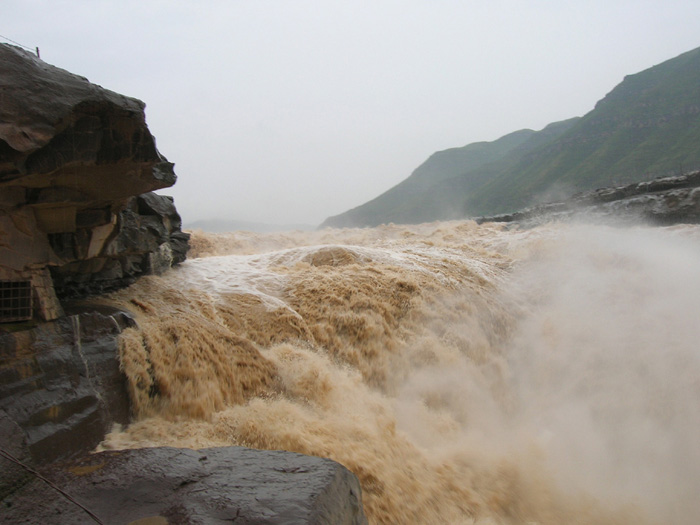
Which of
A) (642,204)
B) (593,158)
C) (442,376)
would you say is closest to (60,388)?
(442,376)

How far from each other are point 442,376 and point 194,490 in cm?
502

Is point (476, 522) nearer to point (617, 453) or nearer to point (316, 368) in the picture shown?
point (316, 368)

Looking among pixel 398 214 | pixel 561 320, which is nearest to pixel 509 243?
pixel 561 320

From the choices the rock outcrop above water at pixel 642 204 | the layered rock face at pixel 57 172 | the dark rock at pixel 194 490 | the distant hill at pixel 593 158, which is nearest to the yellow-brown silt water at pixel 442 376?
the dark rock at pixel 194 490

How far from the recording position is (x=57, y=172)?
3.98m

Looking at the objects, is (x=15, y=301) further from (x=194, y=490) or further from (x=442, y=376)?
(x=442, y=376)

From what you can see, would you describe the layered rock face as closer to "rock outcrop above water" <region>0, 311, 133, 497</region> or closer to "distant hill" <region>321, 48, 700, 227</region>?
"rock outcrop above water" <region>0, 311, 133, 497</region>

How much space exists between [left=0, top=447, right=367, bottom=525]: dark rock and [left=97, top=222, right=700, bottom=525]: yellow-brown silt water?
0.99 metres

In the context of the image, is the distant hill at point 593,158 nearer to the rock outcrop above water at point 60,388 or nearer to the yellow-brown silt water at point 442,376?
the yellow-brown silt water at point 442,376

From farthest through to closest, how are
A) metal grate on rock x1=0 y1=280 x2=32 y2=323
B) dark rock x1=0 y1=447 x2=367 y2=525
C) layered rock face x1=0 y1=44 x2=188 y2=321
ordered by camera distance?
metal grate on rock x1=0 y1=280 x2=32 y2=323
layered rock face x1=0 y1=44 x2=188 y2=321
dark rock x1=0 y1=447 x2=367 y2=525

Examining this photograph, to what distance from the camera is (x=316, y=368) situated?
589 centimetres

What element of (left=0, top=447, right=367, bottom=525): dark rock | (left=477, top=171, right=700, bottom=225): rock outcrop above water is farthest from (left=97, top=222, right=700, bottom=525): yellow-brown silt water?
(left=477, top=171, right=700, bottom=225): rock outcrop above water

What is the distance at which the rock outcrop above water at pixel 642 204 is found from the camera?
14.8m

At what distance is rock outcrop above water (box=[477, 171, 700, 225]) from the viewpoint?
14828 mm
